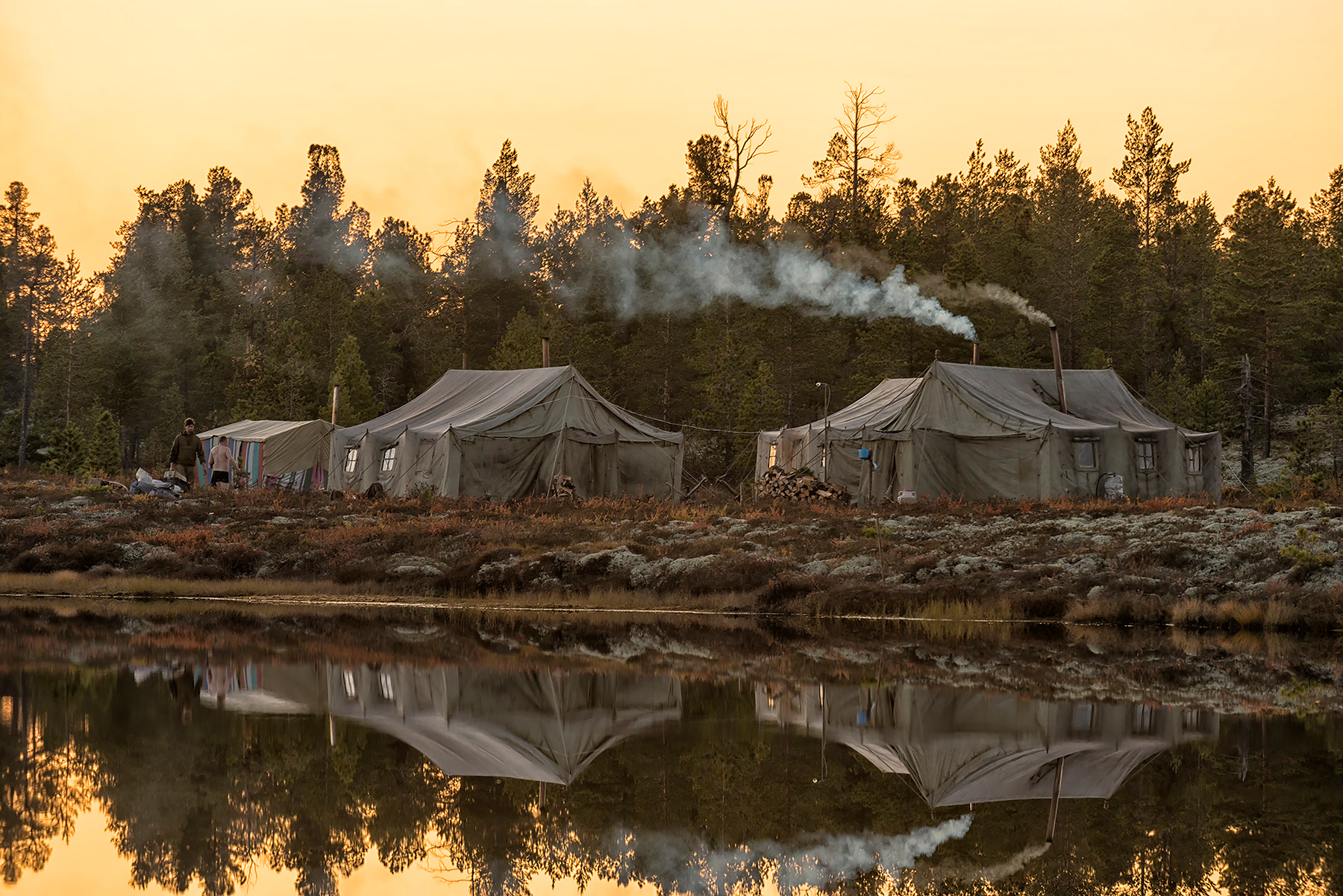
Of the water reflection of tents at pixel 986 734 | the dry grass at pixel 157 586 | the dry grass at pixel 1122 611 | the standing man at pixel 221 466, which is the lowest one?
the water reflection of tents at pixel 986 734

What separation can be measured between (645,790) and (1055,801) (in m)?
2.59

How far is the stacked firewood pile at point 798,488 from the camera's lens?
33.2 meters

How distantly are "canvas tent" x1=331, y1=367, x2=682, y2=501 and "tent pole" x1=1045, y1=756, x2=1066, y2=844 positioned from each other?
25698 mm

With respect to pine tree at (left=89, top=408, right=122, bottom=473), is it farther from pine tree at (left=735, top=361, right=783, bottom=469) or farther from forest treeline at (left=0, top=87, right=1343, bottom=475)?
pine tree at (left=735, top=361, right=783, bottom=469)

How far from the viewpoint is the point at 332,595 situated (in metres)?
22.6

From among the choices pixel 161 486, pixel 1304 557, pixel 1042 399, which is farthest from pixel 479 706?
pixel 1042 399

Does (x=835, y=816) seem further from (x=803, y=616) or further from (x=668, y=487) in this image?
(x=668, y=487)

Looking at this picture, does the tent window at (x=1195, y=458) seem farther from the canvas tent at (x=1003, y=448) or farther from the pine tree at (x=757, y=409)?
the pine tree at (x=757, y=409)

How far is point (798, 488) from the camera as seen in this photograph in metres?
33.8

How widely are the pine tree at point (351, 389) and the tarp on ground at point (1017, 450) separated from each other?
27.9 metres

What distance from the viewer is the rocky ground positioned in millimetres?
19500

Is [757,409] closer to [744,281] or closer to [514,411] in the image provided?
[744,281]

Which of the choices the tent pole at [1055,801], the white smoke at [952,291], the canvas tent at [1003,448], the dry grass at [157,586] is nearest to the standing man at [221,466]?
the dry grass at [157,586]

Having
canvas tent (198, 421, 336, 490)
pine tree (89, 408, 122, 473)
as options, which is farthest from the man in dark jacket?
pine tree (89, 408, 122, 473)
